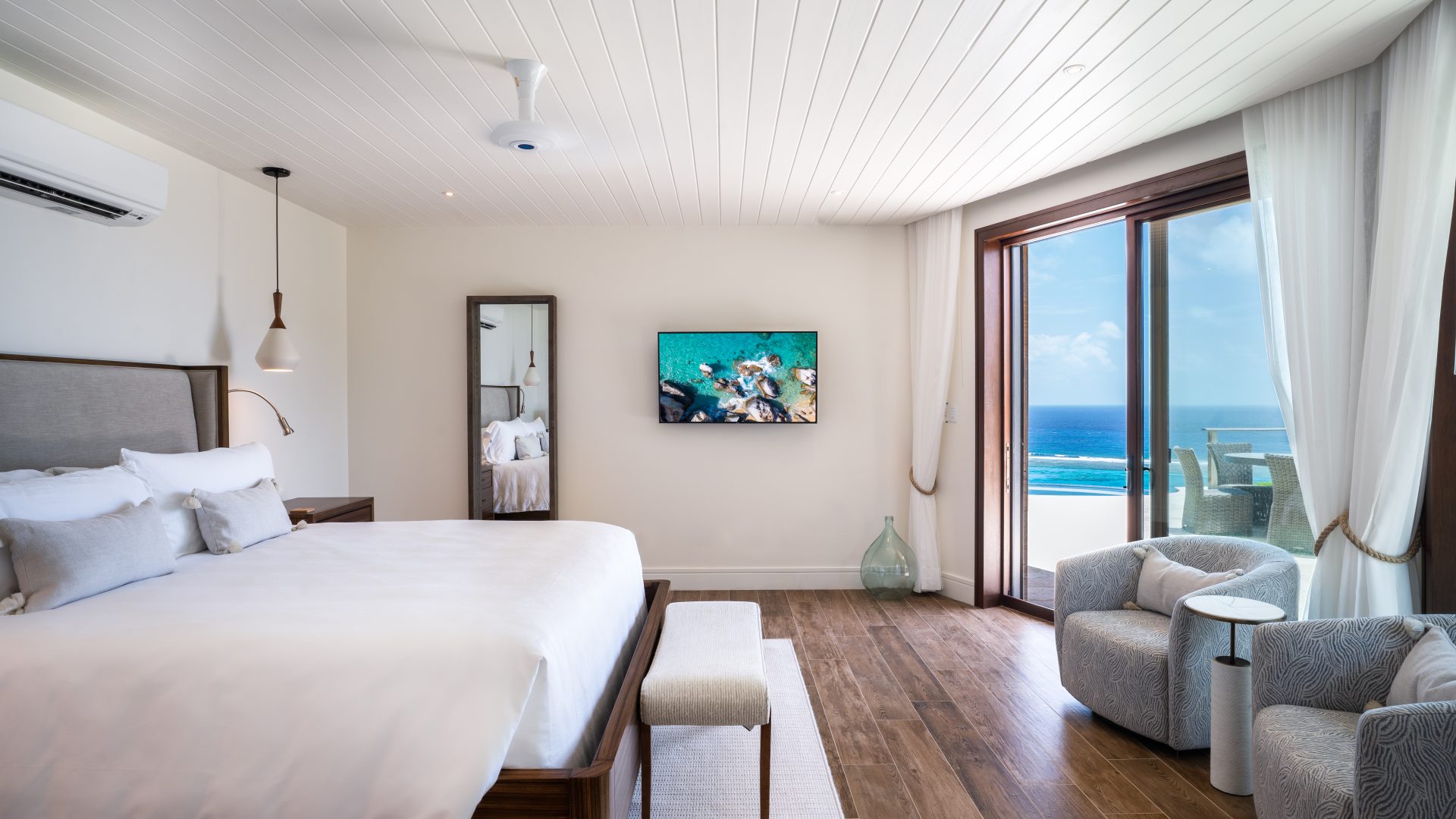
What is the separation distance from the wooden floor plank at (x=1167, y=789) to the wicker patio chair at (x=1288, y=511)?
1.18m

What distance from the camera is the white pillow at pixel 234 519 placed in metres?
2.65

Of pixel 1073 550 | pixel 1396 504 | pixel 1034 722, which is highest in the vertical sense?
pixel 1396 504

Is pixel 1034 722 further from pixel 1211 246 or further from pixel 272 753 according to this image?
pixel 272 753

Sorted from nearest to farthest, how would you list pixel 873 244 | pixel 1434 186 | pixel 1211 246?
pixel 1434 186
pixel 1211 246
pixel 873 244

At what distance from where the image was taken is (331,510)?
11.8 ft

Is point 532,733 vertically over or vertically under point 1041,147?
under

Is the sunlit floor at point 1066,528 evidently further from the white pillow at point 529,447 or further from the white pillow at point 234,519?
the white pillow at point 234,519

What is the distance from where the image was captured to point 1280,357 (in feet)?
9.14

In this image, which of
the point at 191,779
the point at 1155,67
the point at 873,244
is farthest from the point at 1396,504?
the point at 191,779

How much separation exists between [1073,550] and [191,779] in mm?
4069

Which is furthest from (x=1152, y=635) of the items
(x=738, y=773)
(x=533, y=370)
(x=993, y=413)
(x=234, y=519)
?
(x=533, y=370)

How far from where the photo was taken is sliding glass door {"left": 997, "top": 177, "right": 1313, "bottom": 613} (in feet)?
10.2

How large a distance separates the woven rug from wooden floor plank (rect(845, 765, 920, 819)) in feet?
0.26

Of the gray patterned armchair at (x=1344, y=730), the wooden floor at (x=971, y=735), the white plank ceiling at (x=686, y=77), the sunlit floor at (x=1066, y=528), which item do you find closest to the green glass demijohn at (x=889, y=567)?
the wooden floor at (x=971, y=735)
